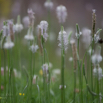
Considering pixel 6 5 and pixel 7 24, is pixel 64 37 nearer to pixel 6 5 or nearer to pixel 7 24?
pixel 7 24

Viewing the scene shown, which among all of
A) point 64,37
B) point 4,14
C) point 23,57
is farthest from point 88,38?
point 4,14

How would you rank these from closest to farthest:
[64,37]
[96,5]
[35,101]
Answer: [64,37] → [35,101] → [96,5]

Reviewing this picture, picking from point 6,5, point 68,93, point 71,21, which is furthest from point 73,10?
point 68,93

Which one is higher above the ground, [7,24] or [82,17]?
[82,17]

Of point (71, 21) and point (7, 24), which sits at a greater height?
point (71, 21)

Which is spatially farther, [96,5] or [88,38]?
[96,5]

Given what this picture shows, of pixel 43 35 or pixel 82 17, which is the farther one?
pixel 82 17

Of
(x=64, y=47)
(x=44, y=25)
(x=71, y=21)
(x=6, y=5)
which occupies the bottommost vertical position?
(x=64, y=47)

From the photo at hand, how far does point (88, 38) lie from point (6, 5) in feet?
10.8

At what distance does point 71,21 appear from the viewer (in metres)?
4.21

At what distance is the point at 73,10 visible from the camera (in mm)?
4246

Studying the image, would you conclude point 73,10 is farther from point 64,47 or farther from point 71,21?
point 64,47

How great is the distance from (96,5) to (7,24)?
3.20m

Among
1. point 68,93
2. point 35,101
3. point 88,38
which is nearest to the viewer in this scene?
point 88,38
